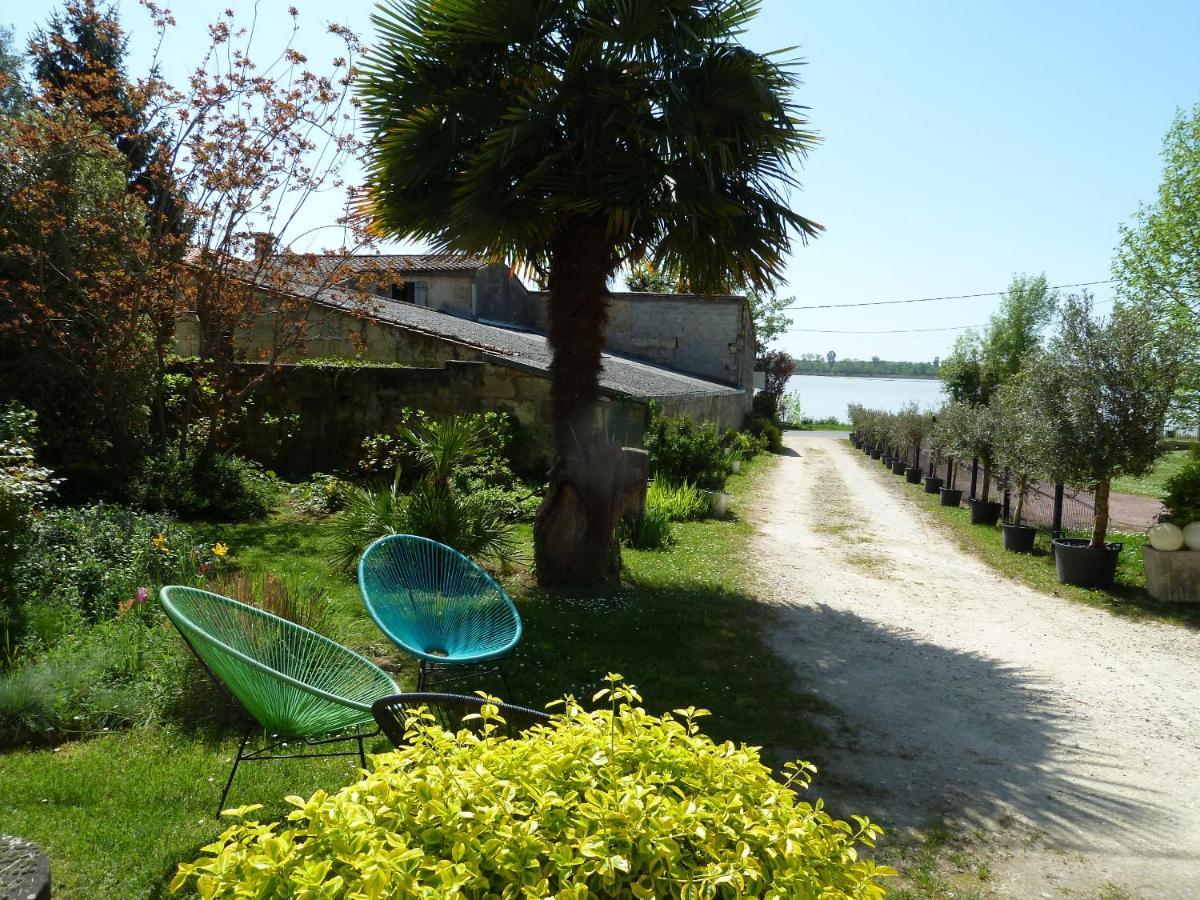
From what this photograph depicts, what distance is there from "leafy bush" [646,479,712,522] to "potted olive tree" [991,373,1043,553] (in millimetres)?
4719

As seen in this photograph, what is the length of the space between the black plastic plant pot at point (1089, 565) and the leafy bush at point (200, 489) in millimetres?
10154

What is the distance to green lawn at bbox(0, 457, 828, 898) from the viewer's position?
11.5 feet

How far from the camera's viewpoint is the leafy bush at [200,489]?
10.4 metres

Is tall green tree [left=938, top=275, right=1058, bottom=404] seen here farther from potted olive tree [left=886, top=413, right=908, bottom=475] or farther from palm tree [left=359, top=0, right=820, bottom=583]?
palm tree [left=359, top=0, right=820, bottom=583]

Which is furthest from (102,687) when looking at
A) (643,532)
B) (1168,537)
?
(1168,537)

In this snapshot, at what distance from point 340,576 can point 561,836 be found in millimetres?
6792

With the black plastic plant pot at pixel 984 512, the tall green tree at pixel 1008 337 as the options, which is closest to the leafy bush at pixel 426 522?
the black plastic plant pot at pixel 984 512

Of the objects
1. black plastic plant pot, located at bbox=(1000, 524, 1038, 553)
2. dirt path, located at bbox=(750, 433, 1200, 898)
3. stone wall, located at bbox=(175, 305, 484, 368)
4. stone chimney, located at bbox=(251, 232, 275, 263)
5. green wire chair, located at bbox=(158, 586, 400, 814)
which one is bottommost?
dirt path, located at bbox=(750, 433, 1200, 898)

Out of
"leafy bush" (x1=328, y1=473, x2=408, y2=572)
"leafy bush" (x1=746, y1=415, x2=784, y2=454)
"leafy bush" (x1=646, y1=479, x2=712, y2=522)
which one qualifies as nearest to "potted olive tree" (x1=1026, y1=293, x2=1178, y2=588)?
"leafy bush" (x1=646, y1=479, x2=712, y2=522)

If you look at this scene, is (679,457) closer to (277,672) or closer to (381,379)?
(381,379)

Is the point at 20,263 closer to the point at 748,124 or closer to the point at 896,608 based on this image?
the point at 748,124

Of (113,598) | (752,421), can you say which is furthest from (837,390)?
(113,598)

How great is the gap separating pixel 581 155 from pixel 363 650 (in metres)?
5.05

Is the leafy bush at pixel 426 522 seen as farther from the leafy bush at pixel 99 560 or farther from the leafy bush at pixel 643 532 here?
the leafy bush at pixel 643 532
